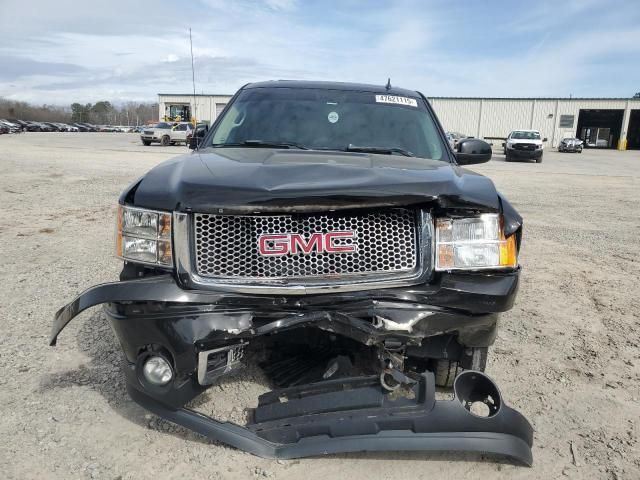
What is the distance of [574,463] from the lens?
2.22 meters

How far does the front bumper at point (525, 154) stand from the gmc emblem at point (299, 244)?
88.1 feet

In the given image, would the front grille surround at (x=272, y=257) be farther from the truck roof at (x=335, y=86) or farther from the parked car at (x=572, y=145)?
the parked car at (x=572, y=145)

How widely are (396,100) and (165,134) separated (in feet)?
102

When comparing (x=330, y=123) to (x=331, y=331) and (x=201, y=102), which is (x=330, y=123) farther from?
(x=201, y=102)

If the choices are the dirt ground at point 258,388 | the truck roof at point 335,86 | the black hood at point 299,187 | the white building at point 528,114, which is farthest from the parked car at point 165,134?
the black hood at point 299,187

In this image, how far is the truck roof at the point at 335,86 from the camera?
4004 mm

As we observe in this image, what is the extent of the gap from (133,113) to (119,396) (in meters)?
137

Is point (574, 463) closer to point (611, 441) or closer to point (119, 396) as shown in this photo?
point (611, 441)

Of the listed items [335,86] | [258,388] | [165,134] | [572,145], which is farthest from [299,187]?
[572,145]

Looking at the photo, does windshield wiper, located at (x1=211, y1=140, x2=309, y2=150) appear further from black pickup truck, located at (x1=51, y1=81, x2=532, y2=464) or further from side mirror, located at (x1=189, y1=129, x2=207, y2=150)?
black pickup truck, located at (x1=51, y1=81, x2=532, y2=464)

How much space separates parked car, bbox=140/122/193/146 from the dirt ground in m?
27.7

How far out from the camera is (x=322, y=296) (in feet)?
6.90

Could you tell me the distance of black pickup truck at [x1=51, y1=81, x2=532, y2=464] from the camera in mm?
2039

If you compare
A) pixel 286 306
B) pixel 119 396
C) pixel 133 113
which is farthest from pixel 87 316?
pixel 133 113
